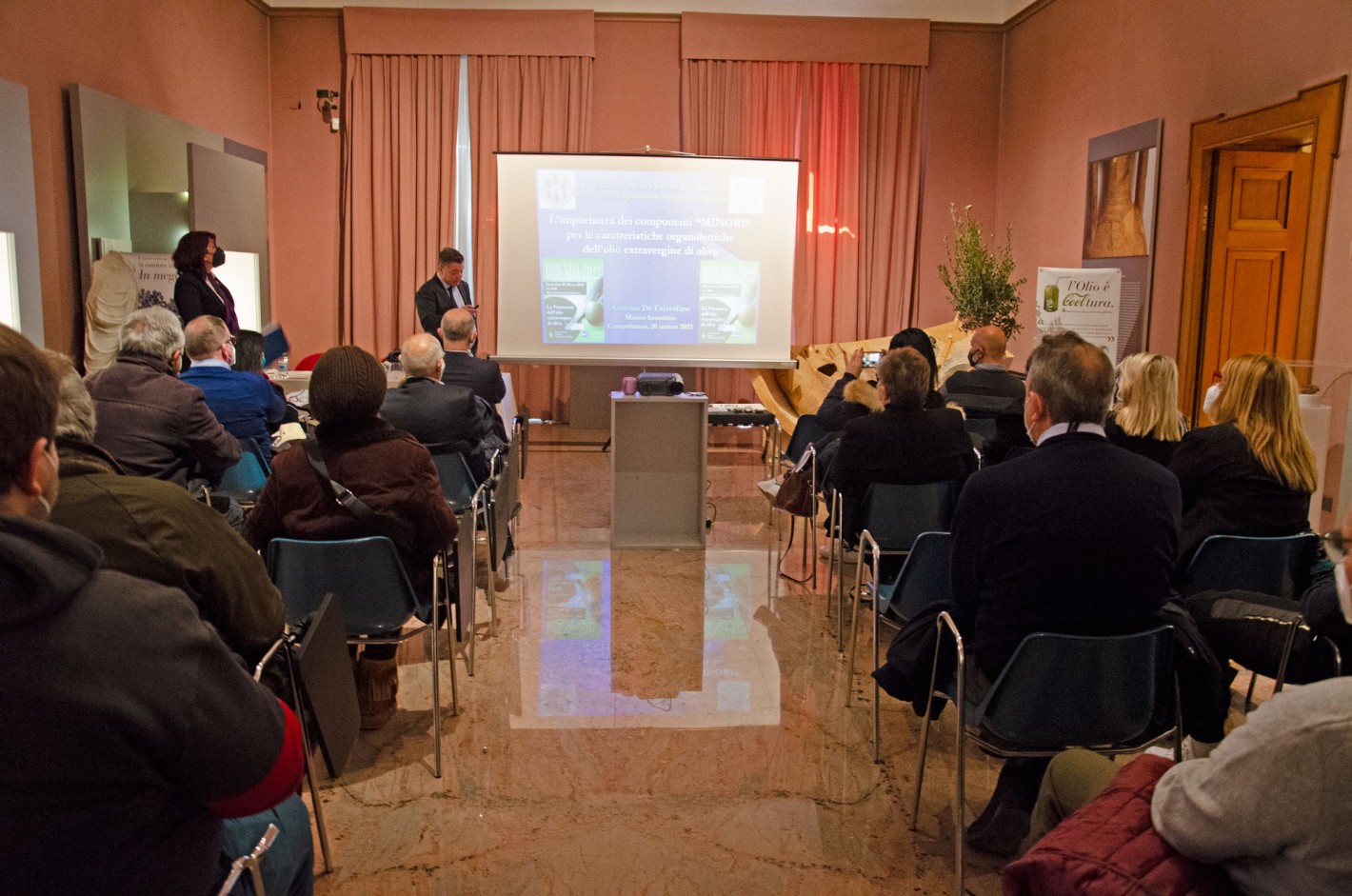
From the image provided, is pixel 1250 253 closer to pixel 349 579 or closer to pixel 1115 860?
pixel 349 579

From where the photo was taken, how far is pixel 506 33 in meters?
8.86

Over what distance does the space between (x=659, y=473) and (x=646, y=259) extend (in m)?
2.54

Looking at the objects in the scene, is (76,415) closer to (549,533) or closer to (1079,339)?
(1079,339)

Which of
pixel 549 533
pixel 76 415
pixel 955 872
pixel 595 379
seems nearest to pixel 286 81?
pixel 595 379

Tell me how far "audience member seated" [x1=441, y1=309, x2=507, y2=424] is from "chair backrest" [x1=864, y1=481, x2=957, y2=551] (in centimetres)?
206

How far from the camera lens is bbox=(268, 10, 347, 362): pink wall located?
8891mm

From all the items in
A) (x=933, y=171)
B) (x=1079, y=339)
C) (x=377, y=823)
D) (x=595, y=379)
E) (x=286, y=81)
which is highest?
(x=286, y=81)

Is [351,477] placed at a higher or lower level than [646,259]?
lower

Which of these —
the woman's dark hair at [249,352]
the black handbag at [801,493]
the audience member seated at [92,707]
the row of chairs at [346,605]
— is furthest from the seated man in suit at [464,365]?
the audience member seated at [92,707]

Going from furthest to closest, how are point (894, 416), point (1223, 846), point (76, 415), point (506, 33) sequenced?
1. point (506, 33)
2. point (894, 416)
3. point (76, 415)
4. point (1223, 846)

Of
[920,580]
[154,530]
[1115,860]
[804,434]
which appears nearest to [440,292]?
[804,434]

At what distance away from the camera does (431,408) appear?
4012 millimetres

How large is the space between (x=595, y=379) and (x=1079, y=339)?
22.2 feet

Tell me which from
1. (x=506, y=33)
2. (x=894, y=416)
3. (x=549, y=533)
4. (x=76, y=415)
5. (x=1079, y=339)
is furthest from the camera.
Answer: (x=506, y=33)
